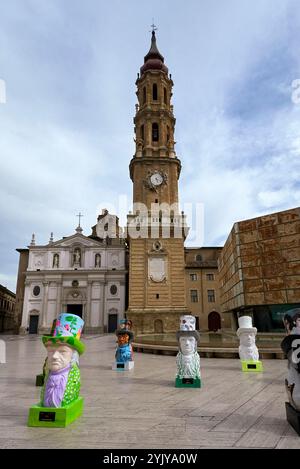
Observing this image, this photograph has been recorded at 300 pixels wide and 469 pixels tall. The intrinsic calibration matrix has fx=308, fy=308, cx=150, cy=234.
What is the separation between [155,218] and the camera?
111 ft

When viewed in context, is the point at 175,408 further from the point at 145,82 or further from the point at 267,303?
the point at 145,82

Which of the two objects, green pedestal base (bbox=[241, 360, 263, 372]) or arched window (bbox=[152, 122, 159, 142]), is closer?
green pedestal base (bbox=[241, 360, 263, 372])

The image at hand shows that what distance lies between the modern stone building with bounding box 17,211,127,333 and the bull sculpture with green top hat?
34.5 m

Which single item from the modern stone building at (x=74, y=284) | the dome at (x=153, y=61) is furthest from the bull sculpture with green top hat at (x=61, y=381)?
the dome at (x=153, y=61)

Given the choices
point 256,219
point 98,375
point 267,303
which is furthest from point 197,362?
point 256,219

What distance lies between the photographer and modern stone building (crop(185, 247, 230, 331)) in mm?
39781

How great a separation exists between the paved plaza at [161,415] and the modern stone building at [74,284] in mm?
31068

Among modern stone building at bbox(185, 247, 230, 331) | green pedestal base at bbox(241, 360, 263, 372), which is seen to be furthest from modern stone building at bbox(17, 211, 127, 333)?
green pedestal base at bbox(241, 360, 263, 372)

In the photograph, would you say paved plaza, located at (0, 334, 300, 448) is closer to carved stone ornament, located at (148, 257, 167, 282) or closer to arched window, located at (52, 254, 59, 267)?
carved stone ornament, located at (148, 257, 167, 282)

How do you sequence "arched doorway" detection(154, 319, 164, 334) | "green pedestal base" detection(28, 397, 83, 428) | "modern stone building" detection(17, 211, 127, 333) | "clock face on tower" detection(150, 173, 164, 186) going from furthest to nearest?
"modern stone building" detection(17, 211, 127, 333), "clock face on tower" detection(150, 173, 164, 186), "arched doorway" detection(154, 319, 164, 334), "green pedestal base" detection(28, 397, 83, 428)

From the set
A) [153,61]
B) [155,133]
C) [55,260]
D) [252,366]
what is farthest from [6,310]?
[252,366]

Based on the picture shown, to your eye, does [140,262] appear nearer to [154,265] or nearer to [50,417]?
[154,265]

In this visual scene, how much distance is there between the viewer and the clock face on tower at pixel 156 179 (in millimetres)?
35094
